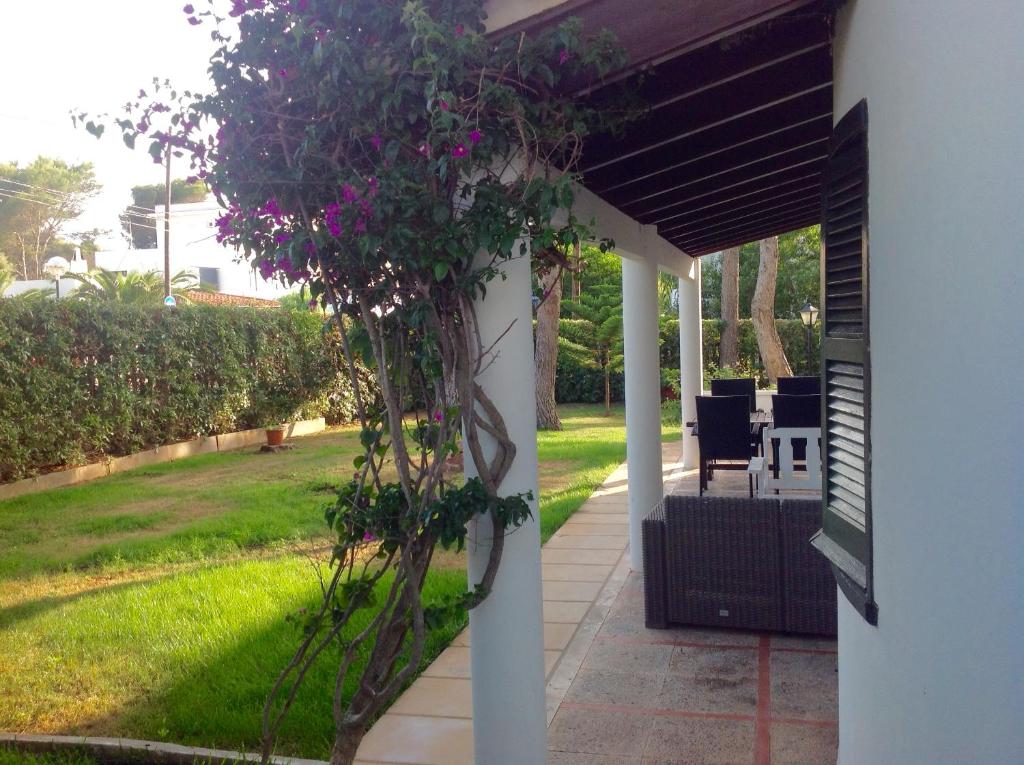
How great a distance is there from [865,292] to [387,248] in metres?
1.49

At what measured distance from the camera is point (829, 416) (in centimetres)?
333

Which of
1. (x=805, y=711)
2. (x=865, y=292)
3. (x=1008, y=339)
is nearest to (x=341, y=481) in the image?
(x=805, y=711)

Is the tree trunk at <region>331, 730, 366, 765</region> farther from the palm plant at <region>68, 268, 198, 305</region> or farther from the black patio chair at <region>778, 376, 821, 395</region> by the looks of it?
the palm plant at <region>68, 268, 198, 305</region>

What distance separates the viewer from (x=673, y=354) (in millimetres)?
22188

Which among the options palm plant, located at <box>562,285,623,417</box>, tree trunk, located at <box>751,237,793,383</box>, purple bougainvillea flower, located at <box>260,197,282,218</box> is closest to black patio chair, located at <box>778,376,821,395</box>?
tree trunk, located at <box>751,237,793,383</box>

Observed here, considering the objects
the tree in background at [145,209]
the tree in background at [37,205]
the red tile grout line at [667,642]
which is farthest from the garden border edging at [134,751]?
the tree in background at [145,209]

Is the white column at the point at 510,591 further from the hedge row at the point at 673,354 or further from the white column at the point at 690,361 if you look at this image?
the hedge row at the point at 673,354

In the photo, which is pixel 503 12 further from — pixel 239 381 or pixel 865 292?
pixel 239 381

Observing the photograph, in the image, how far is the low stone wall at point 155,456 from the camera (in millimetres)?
11156

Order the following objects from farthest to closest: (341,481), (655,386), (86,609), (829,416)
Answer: (341,481), (655,386), (86,609), (829,416)

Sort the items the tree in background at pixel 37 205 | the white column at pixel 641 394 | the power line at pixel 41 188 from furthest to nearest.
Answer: the tree in background at pixel 37 205, the power line at pixel 41 188, the white column at pixel 641 394

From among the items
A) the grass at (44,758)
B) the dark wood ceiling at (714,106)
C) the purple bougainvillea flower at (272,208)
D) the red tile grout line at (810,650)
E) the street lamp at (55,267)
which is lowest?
the grass at (44,758)

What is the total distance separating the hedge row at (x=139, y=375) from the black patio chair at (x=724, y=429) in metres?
3.94

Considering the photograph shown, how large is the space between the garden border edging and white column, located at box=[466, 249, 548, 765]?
3.44 feet
